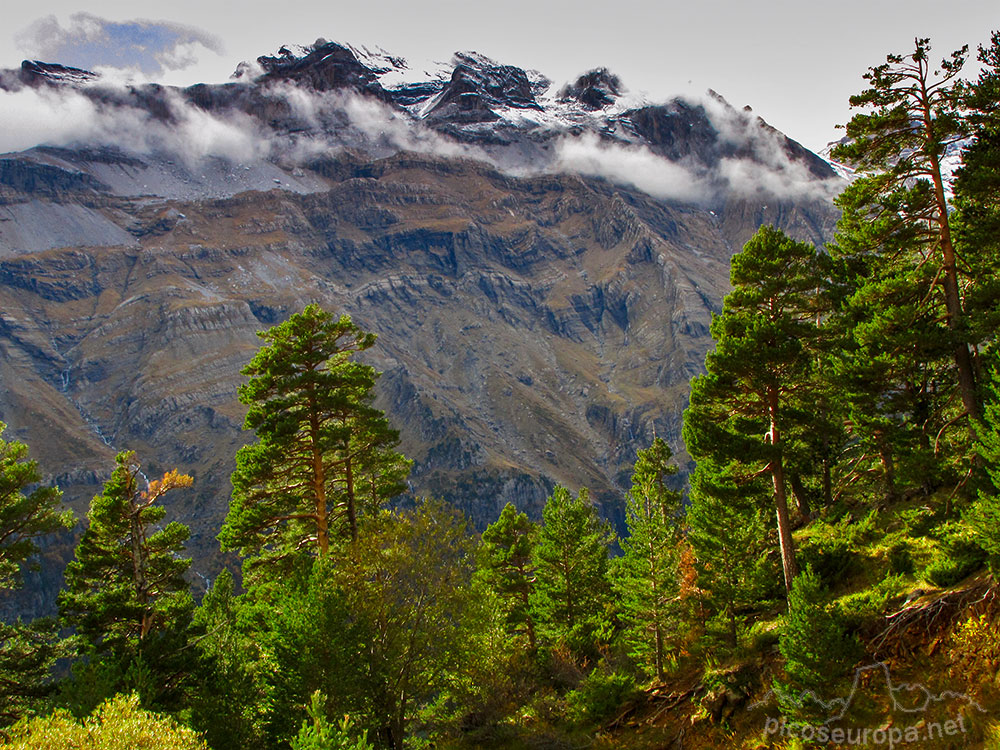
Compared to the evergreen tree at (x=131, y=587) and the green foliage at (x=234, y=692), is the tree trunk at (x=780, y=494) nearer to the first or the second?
the green foliage at (x=234, y=692)

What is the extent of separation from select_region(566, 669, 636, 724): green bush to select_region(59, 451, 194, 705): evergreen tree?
44.1 ft

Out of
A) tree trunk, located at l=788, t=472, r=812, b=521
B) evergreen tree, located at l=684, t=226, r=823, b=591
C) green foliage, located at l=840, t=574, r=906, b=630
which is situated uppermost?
evergreen tree, located at l=684, t=226, r=823, b=591

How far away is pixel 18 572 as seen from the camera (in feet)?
75.3

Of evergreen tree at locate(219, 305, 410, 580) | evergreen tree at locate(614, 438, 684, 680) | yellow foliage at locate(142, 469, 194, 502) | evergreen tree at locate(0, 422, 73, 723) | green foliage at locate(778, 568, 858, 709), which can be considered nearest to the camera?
green foliage at locate(778, 568, 858, 709)

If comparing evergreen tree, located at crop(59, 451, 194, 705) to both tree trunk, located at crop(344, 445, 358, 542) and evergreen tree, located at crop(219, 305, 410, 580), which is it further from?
tree trunk, located at crop(344, 445, 358, 542)

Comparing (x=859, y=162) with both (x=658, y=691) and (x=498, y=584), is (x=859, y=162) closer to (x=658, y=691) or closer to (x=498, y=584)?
(x=658, y=691)

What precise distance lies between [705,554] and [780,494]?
3.89 metres

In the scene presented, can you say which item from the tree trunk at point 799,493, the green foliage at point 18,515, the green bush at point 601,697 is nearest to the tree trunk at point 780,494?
the tree trunk at point 799,493

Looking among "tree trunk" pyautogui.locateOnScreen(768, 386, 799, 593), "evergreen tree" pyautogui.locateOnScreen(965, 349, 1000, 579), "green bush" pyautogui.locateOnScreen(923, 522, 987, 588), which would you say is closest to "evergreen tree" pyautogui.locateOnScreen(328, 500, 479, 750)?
"tree trunk" pyautogui.locateOnScreen(768, 386, 799, 593)

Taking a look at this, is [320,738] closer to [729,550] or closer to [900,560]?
[729,550]

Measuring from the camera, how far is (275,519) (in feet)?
79.5

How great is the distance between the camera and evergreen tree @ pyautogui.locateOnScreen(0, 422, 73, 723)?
71.0 feet

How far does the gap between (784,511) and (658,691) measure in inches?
319

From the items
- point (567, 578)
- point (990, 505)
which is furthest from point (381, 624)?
point (990, 505)
